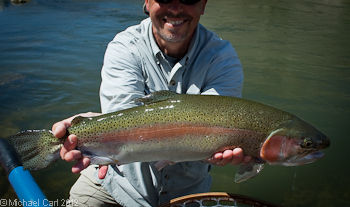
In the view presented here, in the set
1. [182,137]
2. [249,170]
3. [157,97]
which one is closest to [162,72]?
[157,97]

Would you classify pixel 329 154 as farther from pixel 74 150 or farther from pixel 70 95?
pixel 70 95

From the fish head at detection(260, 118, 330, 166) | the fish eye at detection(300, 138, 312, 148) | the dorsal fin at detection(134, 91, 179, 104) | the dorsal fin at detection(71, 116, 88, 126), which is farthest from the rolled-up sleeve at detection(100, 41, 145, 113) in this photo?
the fish eye at detection(300, 138, 312, 148)

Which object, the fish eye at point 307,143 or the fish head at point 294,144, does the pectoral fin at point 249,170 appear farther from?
the fish eye at point 307,143

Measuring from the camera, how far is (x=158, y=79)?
2.92m

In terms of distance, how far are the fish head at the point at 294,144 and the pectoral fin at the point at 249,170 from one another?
0.31 ft

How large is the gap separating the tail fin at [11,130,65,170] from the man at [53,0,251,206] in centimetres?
59

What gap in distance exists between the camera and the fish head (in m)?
2.27

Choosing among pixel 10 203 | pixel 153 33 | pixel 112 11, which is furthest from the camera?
pixel 112 11

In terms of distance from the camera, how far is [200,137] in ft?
7.56

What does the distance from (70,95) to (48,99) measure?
452 mm

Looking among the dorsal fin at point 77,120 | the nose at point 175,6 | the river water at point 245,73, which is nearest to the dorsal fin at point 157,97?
the dorsal fin at point 77,120

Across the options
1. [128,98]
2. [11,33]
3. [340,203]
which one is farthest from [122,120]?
[11,33]

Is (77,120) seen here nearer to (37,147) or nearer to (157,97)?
(37,147)

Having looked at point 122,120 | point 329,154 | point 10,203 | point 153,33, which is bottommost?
point 10,203
